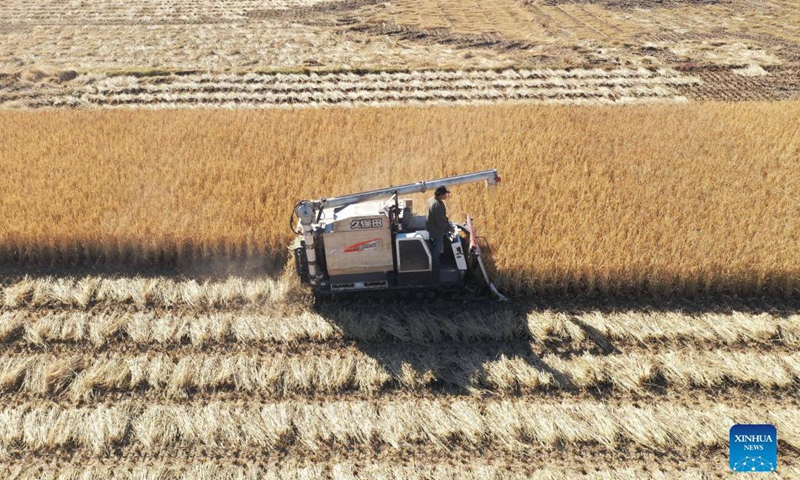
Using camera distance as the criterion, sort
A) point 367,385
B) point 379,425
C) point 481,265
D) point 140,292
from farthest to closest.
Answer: point 140,292 → point 481,265 → point 367,385 → point 379,425

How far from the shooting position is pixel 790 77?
1738 centimetres

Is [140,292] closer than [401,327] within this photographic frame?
No

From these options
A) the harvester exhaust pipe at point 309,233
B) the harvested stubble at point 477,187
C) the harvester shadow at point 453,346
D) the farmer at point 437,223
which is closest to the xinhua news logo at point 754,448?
the harvester shadow at point 453,346

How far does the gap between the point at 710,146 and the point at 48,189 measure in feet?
44.3

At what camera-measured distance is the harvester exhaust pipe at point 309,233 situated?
6.52 metres

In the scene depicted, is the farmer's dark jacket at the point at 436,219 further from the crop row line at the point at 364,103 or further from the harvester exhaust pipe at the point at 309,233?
the crop row line at the point at 364,103

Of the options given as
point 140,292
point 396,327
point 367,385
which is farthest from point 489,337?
point 140,292

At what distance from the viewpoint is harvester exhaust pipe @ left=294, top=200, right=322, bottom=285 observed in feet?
21.4

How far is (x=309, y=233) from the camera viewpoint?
6723mm

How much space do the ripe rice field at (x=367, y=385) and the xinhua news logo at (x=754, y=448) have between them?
97mm

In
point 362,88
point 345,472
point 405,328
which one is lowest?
point 345,472

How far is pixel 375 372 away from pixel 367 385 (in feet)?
0.70

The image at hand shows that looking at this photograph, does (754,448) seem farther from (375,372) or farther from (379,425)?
(375,372)

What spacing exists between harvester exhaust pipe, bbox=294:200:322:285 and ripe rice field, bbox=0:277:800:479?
0.67 metres
